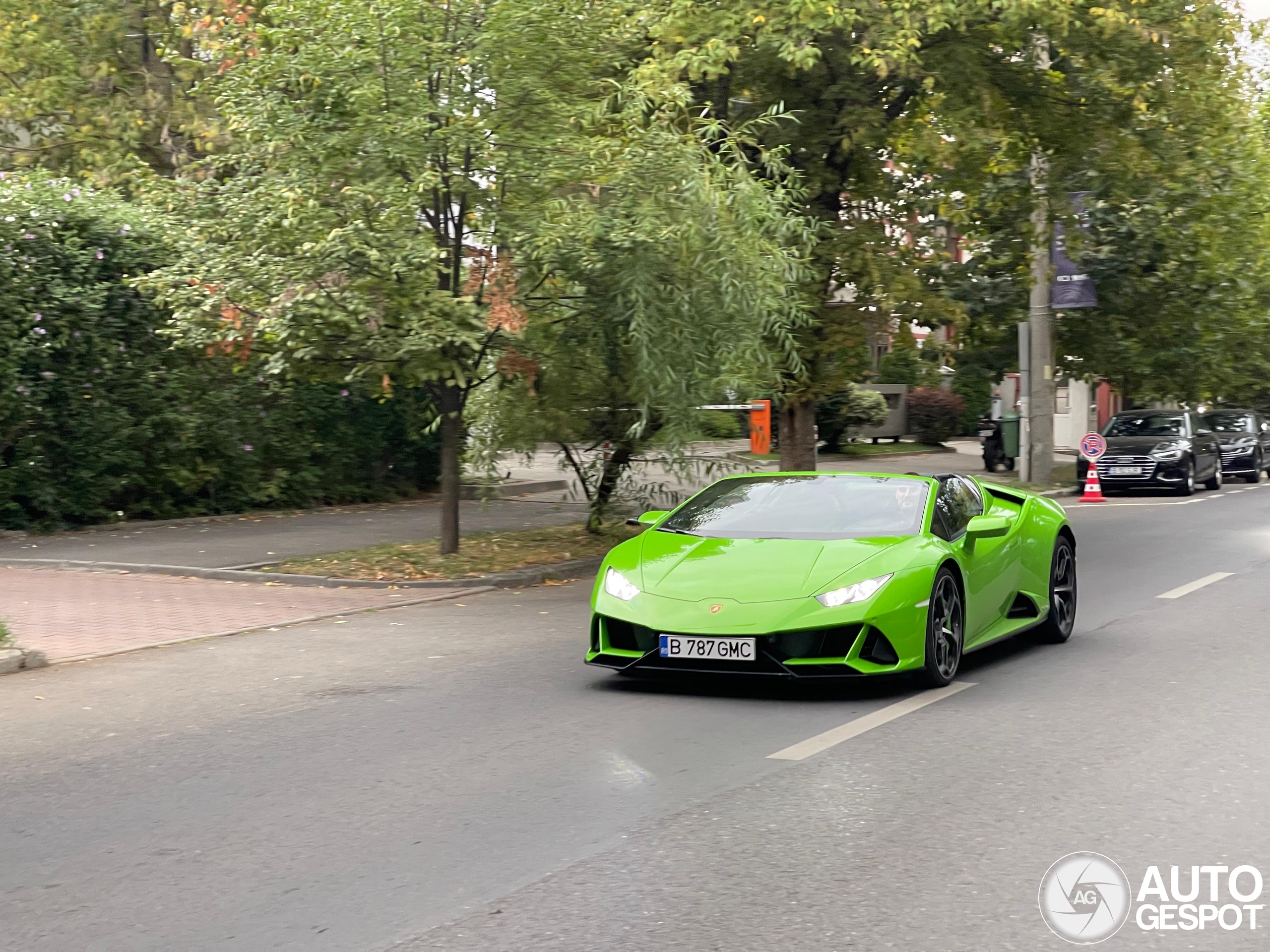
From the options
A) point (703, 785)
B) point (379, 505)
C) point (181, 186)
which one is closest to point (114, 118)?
point (379, 505)

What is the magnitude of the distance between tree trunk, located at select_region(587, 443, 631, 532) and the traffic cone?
12.1 m

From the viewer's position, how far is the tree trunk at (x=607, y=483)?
16703 mm

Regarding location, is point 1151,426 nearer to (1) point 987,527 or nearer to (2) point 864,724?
(1) point 987,527

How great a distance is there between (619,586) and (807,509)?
1.37 m

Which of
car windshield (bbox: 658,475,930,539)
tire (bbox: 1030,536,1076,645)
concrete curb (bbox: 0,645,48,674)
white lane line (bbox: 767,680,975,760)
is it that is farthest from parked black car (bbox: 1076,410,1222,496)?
concrete curb (bbox: 0,645,48,674)

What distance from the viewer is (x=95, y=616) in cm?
1191

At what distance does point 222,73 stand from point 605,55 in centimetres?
390

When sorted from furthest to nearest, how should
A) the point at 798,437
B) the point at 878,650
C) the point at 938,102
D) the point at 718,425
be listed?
the point at 798,437 < the point at 938,102 < the point at 718,425 < the point at 878,650

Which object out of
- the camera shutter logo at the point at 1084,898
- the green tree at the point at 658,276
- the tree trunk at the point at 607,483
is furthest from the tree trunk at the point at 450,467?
the camera shutter logo at the point at 1084,898

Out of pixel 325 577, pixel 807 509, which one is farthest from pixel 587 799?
pixel 325 577

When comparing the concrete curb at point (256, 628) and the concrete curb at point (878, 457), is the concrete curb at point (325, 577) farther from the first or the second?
the concrete curb at point (878, 457)

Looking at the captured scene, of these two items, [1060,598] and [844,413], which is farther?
[844,413]

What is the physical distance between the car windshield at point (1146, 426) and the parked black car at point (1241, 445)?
130 inches
